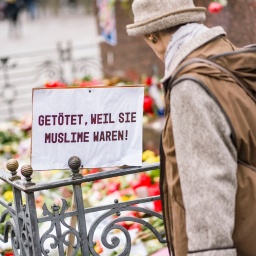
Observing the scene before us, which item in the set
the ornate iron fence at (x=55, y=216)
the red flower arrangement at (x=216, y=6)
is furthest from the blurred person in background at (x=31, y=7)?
the ornate iron fence at (x=55, y=216)

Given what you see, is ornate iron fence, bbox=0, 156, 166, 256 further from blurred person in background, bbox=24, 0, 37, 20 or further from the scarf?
blurred person in background, bbox=24, 0, 37, 20

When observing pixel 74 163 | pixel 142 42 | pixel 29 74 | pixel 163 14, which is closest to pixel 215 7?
pixel 142 42

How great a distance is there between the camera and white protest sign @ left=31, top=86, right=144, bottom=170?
351 centimetres

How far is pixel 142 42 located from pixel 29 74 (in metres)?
5.25

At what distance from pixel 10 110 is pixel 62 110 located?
7.45m

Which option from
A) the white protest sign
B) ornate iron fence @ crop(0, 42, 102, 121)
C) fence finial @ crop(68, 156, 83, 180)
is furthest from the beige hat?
ornate iron fence @ crop(0, 42, 102, 121)

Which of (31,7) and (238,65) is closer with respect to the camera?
(238,65)

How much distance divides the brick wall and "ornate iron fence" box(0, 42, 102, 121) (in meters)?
1.05

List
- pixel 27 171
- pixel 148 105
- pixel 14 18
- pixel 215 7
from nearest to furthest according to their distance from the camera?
pixel 27 171, pixel 215 7, pixel 148 105, pixel 14 18

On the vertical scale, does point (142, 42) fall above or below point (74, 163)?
above

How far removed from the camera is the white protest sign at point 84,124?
351cm

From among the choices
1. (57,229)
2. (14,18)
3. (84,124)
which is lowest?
(57,229)

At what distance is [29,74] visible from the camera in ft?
46.1

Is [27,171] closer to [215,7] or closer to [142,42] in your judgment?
[215,7]
